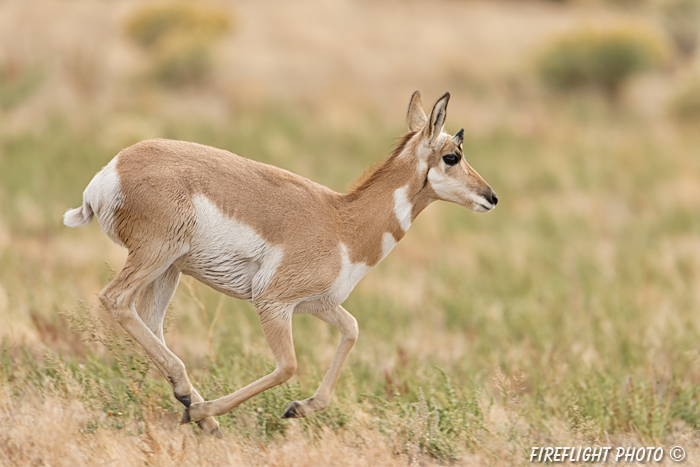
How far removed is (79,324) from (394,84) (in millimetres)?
23836

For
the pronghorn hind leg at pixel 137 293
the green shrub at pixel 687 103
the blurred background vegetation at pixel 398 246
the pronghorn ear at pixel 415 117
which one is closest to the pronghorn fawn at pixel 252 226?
the pronghorn hind leg at pixel 137 293

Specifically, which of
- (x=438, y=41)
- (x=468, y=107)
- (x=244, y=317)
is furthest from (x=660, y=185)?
(x=438, y=41)

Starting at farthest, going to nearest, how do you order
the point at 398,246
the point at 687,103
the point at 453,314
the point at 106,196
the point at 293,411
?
the point at 687,103 → the point at 398,246 → the point at 453,314 → the point at 293,411 → the point at 106,196

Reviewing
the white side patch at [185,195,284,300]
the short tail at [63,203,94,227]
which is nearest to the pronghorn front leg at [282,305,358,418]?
the white side patch at [185,195,284,300]

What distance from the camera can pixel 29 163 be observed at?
15.9 m

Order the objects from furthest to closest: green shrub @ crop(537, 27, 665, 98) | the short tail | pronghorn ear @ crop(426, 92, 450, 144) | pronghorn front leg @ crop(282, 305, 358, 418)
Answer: green shrub @ crop(537, 27, 665, 98) < pronghorn front leg @ crop(282, 305, 358, 418) < the short tail < pronghorn ear @ crop(426, 92, 450, 144)

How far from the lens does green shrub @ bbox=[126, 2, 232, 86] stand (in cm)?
2539

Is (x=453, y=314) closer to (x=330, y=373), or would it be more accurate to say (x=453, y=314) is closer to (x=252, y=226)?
(x=330, y=373)

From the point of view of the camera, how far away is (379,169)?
231 inches

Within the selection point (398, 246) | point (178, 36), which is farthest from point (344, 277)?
point (178, 36)

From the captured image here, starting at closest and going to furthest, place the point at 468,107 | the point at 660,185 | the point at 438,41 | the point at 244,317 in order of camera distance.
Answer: the point at 244,317
the point at 660,185
the point at 468,107
the point at 438,41

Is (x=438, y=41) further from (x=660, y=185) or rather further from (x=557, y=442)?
(x=557, y=442)

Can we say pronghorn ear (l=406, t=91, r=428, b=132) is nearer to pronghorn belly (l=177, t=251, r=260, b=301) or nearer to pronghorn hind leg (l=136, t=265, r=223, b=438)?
pronghorn belly (l=177, t=251, r=260, b=301)
